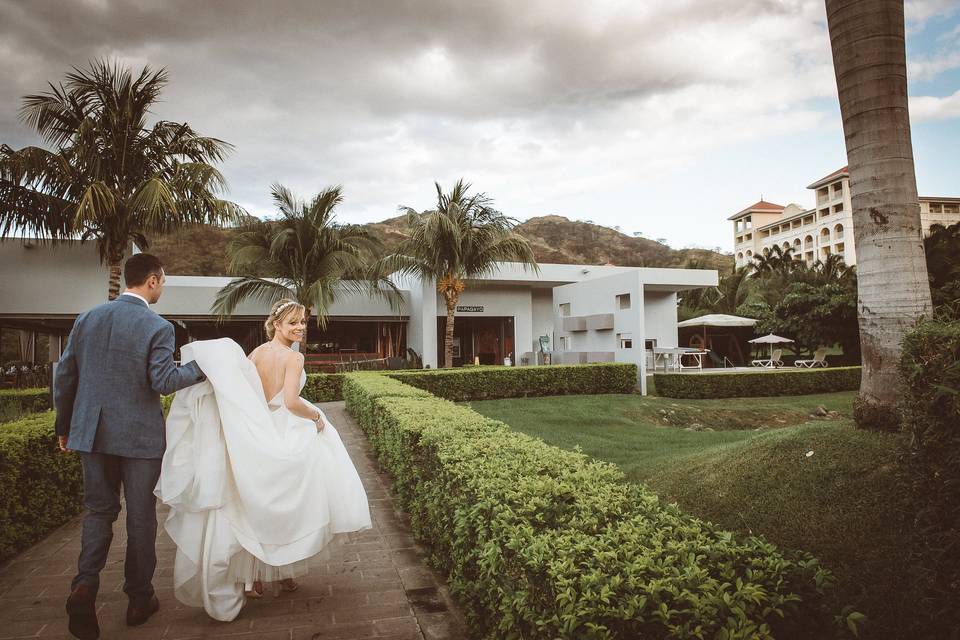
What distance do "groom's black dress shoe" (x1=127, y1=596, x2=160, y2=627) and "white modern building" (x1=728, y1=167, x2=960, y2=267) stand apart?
77.1 metres

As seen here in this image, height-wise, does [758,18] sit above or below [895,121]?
above

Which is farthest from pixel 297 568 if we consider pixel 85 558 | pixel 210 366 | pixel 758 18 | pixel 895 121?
pixel 758 18

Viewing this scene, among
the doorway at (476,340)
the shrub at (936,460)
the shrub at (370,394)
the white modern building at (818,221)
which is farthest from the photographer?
the white modern building at (818,221)

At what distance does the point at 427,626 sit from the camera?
127 inches

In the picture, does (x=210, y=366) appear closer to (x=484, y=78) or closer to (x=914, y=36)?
(x=914, y=36)

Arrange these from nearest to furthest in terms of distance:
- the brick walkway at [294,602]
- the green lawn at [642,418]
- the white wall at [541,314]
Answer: the brick walkway at [294,602] → the green lawn at [642,418] → the white wall at [541,314]

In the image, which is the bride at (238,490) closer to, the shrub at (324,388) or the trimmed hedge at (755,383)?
the shrub at (324,388)

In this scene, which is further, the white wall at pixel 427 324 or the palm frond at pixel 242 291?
the white wall at pixel 427 324

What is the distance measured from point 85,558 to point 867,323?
5.52m

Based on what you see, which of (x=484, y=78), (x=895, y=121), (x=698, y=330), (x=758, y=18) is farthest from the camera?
(x=698, y=330)

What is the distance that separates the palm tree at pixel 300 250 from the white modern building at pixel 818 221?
6512 centimetres

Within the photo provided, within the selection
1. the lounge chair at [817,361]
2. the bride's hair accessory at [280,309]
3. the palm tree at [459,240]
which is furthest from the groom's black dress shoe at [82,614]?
the lounge chair at [817,361]

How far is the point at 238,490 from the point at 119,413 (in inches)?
31.4

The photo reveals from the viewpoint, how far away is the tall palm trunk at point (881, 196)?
4.30 m
